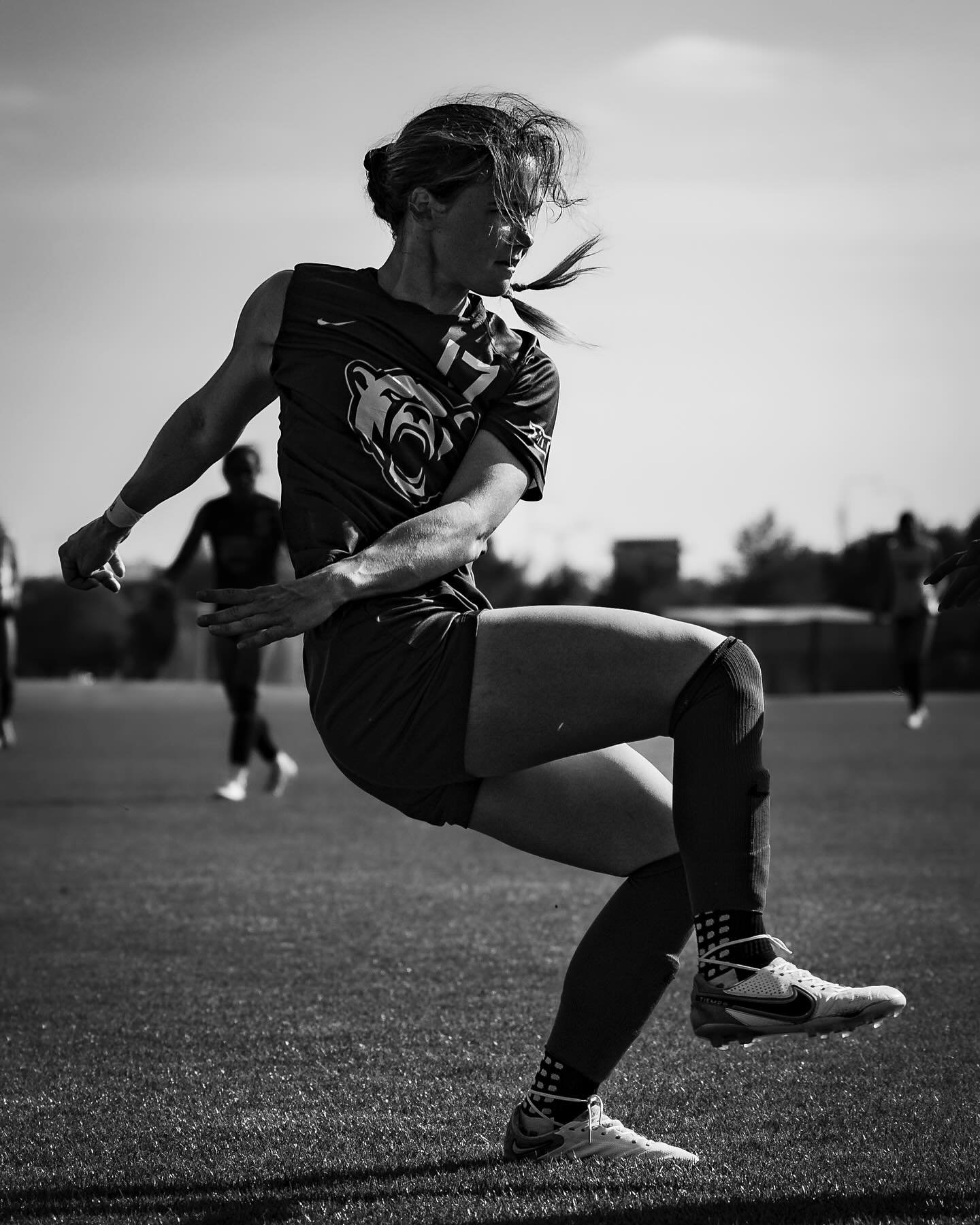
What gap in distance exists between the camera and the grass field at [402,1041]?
2.99 metres

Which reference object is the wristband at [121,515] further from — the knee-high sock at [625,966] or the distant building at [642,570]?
the distant building at [642,570]

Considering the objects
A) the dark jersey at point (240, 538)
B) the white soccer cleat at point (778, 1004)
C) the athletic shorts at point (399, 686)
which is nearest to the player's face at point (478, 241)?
the athletic shorts at point (399, 686)

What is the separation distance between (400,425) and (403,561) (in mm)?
289

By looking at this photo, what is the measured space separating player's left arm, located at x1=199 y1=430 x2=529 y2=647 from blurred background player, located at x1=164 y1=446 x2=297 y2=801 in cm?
772

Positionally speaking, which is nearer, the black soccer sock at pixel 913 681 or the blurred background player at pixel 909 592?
the blurred background player at pixel 909 592

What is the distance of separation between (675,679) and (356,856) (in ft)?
18.8

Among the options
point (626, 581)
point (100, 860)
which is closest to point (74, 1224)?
point (100, 860)

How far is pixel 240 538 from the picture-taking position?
35.2 ft

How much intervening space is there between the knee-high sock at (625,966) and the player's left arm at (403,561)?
31.0 inches

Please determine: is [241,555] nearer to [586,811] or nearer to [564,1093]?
[564,1093]

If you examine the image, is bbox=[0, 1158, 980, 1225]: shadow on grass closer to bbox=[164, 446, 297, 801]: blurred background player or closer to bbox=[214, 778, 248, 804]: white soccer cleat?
bbox=[164, 446, 297, 801]: blurred background player

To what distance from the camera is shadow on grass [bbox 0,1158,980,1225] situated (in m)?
2.77

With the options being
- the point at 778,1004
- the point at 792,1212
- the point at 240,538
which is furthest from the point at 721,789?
the point at 240,538

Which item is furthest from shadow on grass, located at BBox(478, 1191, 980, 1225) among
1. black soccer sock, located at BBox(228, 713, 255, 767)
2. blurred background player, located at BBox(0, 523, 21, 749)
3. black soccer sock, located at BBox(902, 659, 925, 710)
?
black soccer sock, located at BBox(902, 659, 925, 710)
